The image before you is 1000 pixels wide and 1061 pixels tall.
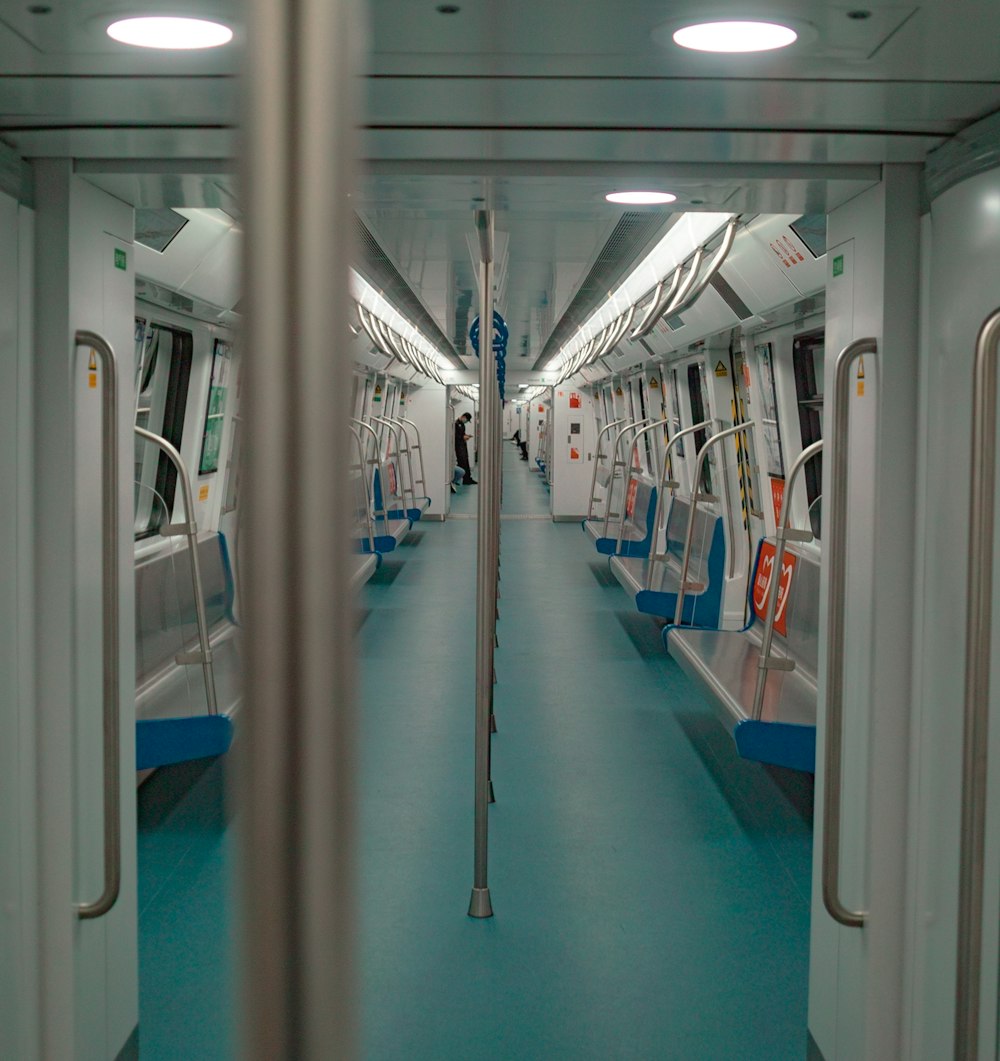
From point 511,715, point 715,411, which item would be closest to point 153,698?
point 511,715

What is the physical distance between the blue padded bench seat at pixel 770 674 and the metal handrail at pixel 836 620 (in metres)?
1.96

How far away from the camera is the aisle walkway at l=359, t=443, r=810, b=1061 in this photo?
358cm

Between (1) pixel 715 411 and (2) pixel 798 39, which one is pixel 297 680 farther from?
(1) pixel 715 411

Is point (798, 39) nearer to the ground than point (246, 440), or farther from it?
farther from it

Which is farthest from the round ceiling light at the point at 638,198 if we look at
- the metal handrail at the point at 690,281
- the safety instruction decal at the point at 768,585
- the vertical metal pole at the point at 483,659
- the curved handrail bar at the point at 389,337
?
the curved handrail bar at the point at 389,337

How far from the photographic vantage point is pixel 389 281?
8938 mm

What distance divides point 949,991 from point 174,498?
5345 mm

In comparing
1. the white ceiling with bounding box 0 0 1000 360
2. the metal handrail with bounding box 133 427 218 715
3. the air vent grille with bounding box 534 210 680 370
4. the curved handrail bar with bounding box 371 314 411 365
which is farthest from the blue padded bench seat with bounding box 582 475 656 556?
the white ceiling with bounding box 0 0 1000 360

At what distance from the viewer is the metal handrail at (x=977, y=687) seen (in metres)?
2.13

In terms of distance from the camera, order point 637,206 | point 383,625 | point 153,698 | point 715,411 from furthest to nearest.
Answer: point 383,625 < point 715,411 < point 153,698 < point 637,206

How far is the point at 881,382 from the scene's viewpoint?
271 cm

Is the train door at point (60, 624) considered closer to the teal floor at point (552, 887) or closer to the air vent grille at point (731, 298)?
the teal floor at point (552, 887)

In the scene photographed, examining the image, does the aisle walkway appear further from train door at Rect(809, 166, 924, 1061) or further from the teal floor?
train door at Rect(809, 166, 924, 1061)

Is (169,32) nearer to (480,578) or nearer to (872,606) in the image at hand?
(872,606)
